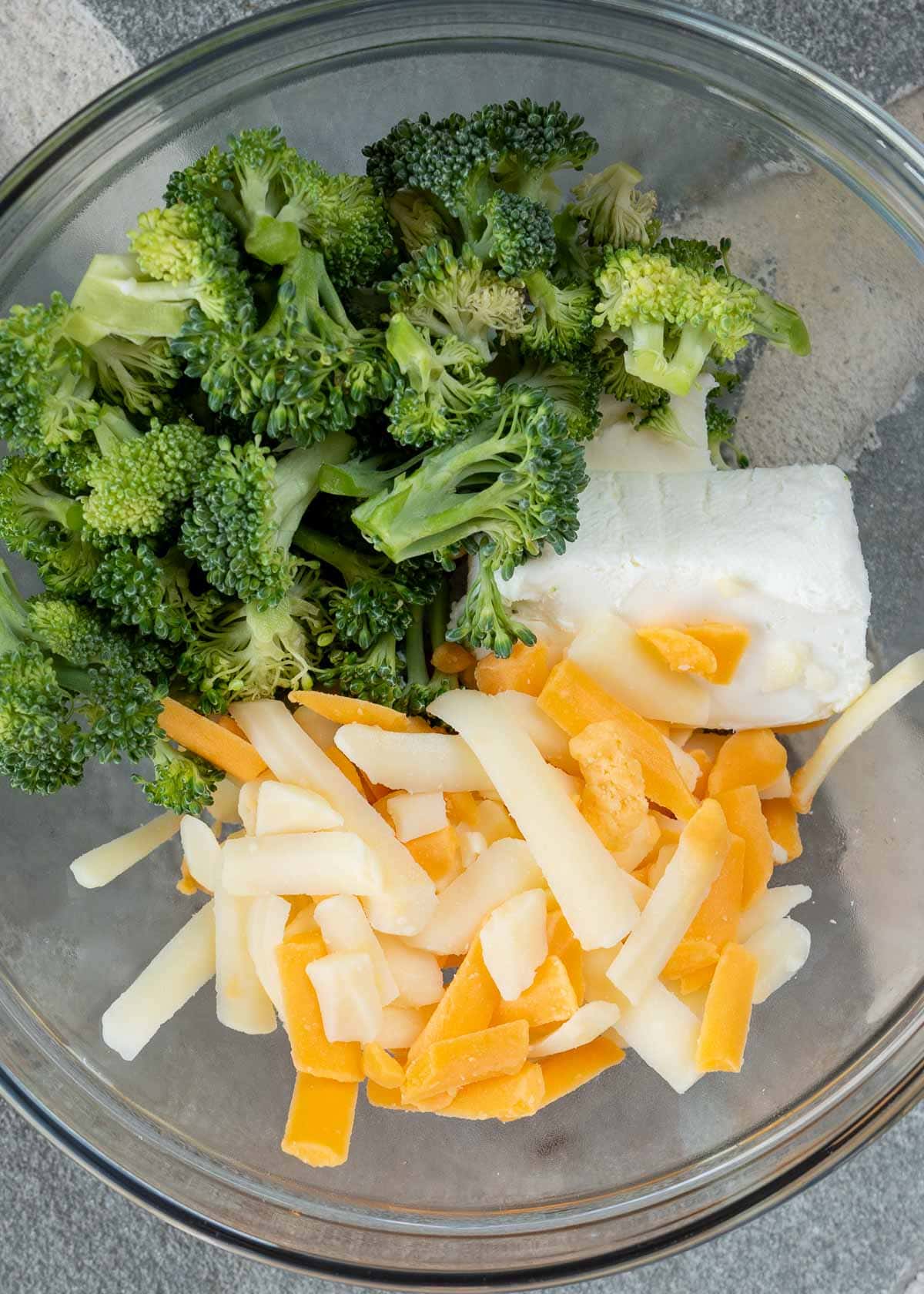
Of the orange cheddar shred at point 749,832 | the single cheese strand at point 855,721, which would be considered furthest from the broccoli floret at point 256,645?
the single cheese strand at point 855,721

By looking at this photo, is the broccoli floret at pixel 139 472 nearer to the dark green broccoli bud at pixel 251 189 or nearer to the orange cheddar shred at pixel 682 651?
the dark green broccoli bud at pixel 251 189

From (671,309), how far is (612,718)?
532 mm

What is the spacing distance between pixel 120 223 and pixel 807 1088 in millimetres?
1654

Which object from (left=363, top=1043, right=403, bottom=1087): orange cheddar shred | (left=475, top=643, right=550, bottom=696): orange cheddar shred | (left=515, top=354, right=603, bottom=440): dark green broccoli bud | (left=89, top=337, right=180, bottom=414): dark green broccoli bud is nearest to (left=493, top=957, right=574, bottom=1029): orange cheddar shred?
(left=363, top=1043, right=403, bottom=1087): orange cheddar shred

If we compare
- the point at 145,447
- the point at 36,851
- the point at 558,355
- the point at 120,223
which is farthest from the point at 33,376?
the point at 36,851

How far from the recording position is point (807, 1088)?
67.1 inches

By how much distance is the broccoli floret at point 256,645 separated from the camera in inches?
58.9

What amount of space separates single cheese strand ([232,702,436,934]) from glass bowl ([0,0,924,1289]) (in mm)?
401

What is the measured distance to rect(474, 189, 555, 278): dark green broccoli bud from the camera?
4.33ft

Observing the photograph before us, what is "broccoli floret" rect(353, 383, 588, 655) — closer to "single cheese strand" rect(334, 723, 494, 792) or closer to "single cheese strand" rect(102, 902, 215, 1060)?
"single cheese strand" rect(334, 723, 494, 792)

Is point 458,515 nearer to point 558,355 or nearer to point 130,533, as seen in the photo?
point 558,355

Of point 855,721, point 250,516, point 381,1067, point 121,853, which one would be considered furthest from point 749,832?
point 121,853


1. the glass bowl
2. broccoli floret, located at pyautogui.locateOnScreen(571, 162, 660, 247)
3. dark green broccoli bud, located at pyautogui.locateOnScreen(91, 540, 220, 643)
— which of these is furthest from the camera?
the glass bowl

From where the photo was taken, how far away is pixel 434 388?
1.35 metres
